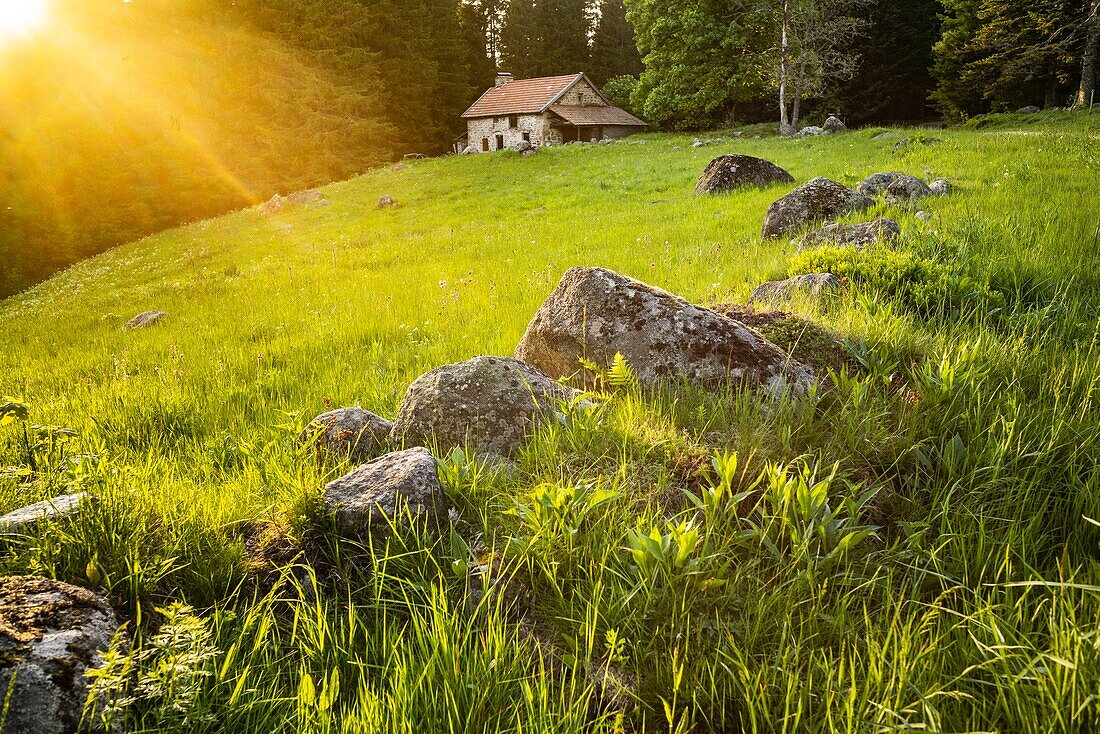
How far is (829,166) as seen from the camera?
1692cm

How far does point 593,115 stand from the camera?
52.8 metres

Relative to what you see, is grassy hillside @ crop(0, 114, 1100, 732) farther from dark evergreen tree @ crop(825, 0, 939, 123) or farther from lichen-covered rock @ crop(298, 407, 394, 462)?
dark evergreen tree @ crop(825, 0, 939, 123)

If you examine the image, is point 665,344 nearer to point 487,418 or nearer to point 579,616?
point 487,418

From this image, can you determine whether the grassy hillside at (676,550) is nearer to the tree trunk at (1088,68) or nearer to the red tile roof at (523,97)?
the tree trunk at (1088,68)

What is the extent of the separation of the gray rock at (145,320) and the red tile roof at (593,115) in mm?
46695

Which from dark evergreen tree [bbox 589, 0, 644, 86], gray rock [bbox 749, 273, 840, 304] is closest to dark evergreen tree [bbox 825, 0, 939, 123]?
dark evergreen tree [bbox 589, 0, 644, 86]

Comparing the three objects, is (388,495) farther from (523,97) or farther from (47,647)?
(523,97)

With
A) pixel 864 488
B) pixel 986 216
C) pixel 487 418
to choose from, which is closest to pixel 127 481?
pixel 487 418

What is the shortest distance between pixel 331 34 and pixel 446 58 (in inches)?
626

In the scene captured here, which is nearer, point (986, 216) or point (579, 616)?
point (579, 616)

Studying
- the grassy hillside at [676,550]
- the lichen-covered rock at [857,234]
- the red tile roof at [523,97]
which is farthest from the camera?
the red tile roof at [523,97]

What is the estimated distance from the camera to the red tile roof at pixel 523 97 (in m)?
51.2

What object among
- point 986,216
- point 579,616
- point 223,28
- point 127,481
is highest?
point 223,28

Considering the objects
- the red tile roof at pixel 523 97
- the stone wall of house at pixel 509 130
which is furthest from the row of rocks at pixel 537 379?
the stone wall of house at pixel 509 130
